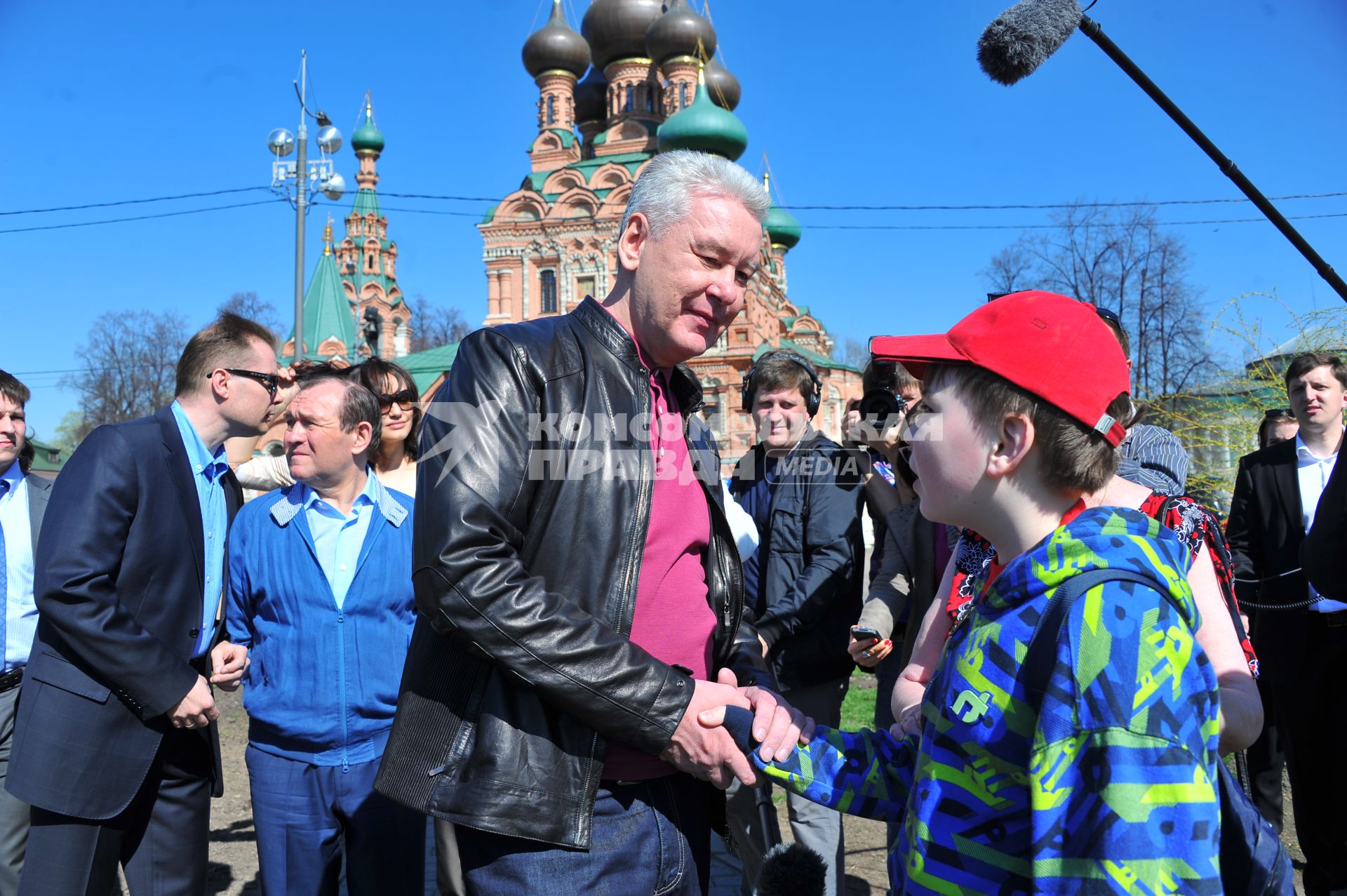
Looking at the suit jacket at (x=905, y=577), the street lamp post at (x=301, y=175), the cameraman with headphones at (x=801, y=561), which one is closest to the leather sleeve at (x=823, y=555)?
the cameraman with headphones at (x=801, y=561)

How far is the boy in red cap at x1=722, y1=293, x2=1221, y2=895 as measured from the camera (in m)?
1.20

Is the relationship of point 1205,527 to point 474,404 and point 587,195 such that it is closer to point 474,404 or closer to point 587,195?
point 474,404

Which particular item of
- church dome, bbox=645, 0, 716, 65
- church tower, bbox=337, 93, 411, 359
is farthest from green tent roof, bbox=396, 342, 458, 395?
church dome, bbox=645, 0, 716, 65

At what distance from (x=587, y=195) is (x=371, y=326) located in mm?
25472

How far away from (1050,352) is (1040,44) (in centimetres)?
215

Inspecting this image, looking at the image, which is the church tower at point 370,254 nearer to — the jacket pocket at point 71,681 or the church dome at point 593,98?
the church dome at point 593,98

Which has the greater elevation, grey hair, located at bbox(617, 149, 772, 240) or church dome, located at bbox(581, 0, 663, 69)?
church dome, located at bbox(581, 0, 663, 69)

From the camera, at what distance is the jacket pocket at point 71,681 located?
2.81m

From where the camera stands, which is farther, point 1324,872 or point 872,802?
point 1324,872

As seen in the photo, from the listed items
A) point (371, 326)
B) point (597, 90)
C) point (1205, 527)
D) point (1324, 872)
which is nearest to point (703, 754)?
point (1205, 527)

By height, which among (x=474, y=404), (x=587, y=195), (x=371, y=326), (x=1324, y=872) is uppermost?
(x=587, y=195)

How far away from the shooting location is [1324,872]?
12.2ft

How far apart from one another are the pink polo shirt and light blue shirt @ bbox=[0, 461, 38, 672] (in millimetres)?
2886

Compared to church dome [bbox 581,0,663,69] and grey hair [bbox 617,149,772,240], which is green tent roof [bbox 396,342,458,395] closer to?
church dome [bbox 581,0,663,69]
